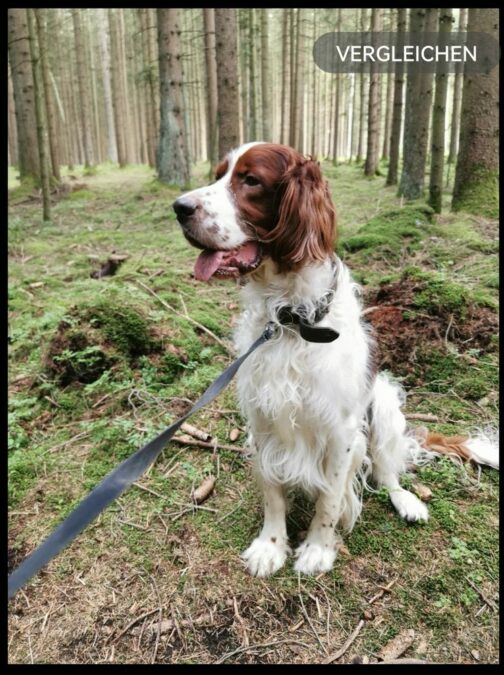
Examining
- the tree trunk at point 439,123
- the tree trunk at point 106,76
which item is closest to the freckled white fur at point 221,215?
the tree trunk at point 439,123

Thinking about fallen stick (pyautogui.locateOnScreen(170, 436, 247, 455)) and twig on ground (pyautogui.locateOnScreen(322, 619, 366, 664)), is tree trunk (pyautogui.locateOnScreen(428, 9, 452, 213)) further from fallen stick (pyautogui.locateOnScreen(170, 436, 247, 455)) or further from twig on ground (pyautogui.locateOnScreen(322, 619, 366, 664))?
twig on ground (pyautogui.locateOnScreen(322, 619, 366, 664))

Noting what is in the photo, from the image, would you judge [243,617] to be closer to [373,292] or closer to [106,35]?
[373,292]

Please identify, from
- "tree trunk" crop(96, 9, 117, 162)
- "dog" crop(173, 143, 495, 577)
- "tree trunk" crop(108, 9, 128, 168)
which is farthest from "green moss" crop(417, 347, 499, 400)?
"tree trunk" crop(96, 9, 117, 162)

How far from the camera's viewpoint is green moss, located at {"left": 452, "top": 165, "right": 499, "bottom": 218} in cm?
706

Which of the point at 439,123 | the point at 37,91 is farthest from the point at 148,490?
the point at 37,91

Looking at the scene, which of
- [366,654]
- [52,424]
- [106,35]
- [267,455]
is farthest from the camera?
[106,35]

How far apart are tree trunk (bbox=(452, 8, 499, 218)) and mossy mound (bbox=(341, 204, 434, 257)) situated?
2.80ft

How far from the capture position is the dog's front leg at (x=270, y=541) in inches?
93.0

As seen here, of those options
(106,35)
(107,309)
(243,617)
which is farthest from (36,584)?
(106,35)

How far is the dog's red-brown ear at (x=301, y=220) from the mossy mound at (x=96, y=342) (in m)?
1.98

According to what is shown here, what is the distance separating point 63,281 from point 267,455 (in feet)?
15.2

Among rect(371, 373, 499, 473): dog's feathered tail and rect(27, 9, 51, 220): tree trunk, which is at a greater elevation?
rect(27, 9, 51, 220): tree trunk

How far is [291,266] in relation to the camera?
2.15 m

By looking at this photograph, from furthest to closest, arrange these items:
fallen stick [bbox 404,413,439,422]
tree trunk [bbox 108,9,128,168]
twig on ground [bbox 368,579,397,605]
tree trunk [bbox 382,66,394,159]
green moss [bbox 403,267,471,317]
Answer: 1. tree trunk [bbox 108,9,128,168]
2. tree trunk [bbox 382,66,394,159]
3. green moss [bbox 403,267,471,317]
4. fallen stick [bbox 404,413,439,422]
5. twig on ground [bbox 368,579,397,605]
